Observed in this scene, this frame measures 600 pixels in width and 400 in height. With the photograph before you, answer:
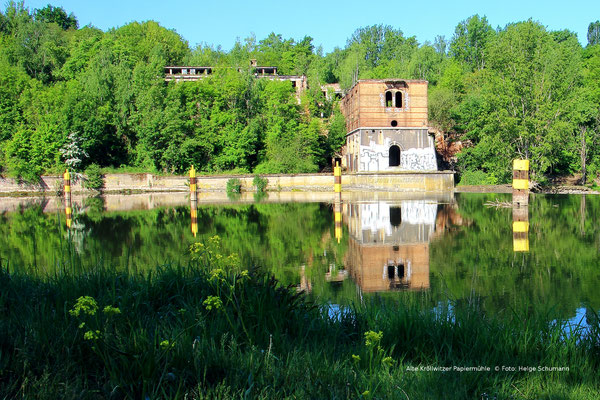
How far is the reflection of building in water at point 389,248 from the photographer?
26.0 feet

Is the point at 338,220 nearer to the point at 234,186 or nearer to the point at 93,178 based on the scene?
the point at 234,186

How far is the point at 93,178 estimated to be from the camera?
37.6 m

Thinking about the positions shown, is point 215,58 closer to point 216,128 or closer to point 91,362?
point 216,128

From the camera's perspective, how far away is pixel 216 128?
4088cm

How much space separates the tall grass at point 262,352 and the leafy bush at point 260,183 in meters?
30.9

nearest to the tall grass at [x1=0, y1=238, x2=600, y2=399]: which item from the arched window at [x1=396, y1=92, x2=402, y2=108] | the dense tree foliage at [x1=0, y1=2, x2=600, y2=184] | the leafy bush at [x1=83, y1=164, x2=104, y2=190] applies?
the dense tree foliage at [x1=0, y1=2, x2=600, y2=184]

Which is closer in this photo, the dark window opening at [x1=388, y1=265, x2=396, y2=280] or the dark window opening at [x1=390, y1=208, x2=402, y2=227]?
the dark window opening at [x1=388, y1=265, x2=396, y2=280]

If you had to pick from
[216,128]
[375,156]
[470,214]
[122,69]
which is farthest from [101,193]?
[470,214]

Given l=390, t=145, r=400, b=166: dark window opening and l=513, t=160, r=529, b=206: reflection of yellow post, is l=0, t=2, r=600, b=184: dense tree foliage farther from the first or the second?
l=513, t=160, r=529, b=206: reflection of yellow post

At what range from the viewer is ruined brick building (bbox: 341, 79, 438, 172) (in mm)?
36375

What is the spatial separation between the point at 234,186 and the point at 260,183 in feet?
6.03

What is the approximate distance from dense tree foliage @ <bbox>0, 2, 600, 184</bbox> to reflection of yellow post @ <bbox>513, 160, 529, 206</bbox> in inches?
411

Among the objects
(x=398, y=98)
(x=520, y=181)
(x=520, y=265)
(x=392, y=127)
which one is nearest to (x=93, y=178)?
(x=392, y=127)

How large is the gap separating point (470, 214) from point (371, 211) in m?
3.65
